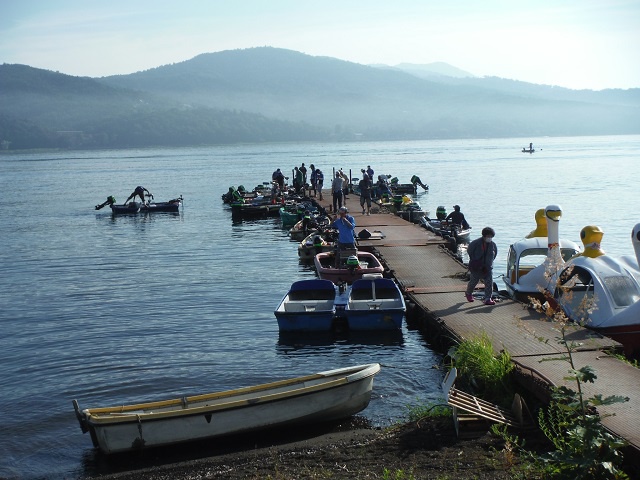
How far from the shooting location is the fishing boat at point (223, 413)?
534 inches

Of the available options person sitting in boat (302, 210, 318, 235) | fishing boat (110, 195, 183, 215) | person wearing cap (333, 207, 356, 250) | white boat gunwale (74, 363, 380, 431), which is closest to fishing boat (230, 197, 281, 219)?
fishing boat (110, 195, 183, 215)

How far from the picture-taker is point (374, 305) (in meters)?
21.3

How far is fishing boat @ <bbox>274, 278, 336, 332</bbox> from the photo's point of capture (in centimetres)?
2080

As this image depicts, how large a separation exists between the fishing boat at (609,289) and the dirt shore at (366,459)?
4354mm

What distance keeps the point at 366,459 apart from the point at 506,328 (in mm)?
6140

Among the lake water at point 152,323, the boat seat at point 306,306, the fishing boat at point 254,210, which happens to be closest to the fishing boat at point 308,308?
the boat seat at point 306,306

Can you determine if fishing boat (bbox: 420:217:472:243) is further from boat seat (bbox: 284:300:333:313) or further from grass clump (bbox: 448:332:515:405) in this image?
grass clump (bbox: 448:332:515:405)

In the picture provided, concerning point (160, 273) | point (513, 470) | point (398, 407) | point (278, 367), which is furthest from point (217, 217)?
point (513, 470)

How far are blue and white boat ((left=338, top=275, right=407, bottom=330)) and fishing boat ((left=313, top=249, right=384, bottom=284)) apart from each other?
2558 mm

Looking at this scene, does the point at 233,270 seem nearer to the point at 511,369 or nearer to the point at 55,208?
the point at 511,369

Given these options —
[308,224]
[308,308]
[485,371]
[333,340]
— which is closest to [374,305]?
[333,340]

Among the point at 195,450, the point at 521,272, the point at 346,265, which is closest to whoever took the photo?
the point at 195,450

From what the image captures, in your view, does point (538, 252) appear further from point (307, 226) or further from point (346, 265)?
point (307, 226)

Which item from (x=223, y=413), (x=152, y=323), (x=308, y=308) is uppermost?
(x=308, y=308)
